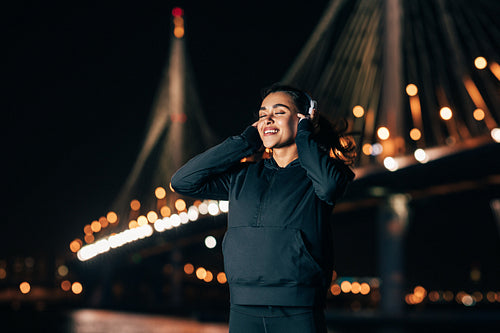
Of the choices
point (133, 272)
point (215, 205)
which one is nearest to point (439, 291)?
point (133, 272)

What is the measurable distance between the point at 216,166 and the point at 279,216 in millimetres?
312

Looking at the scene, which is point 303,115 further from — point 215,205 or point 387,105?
point 215,205

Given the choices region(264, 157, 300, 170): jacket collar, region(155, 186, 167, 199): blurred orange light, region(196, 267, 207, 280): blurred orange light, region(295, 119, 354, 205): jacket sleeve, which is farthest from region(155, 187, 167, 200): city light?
region(196, 267, 207, 280): blurred orange light

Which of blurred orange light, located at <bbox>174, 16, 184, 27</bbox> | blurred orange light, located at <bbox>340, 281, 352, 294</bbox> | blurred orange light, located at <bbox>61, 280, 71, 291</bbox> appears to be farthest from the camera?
blurred orange light, located at <bbox>340, 281, 352, 294</bbox>

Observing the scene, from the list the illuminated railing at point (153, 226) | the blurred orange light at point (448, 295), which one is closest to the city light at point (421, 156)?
the illuminated railing at point (153, 226)

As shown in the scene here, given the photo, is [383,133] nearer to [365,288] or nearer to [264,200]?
[264,200]

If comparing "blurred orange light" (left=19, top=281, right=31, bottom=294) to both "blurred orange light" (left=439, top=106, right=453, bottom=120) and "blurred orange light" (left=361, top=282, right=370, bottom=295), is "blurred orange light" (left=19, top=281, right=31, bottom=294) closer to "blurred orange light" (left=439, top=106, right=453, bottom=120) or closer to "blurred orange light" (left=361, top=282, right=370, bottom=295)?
"blurred orange light" (left=361, top=282, right=370, bottom=295)

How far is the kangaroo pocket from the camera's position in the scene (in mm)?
1947

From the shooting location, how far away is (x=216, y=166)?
2.20 meters

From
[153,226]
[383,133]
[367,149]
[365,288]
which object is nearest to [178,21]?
[153,226]

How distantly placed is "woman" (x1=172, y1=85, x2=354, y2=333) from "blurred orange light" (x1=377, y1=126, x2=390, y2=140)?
16224 mm

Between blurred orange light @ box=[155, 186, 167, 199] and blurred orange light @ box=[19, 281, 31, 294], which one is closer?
blurred orange light @ box=[155, 186, 167, 199]

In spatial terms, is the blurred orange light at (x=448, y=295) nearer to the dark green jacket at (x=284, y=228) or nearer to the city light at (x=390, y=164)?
the city light at (x=390, y=164)

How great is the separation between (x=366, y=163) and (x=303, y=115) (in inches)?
724
